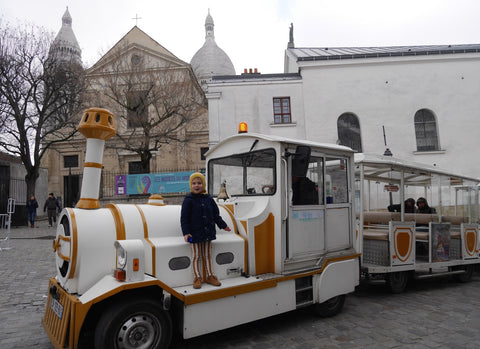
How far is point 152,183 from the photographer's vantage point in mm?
18406

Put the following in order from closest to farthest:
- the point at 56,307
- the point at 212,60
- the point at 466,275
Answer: the point at 56,307, the point at 466,275, the point at 212,60

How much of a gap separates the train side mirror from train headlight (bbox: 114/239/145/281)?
2.00 meters

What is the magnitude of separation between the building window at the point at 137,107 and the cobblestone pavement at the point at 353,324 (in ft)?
Result: 43.2

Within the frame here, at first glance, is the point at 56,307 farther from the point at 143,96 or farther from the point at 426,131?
the point at 426,131

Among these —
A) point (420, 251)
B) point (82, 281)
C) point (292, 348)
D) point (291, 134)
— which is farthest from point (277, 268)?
point (291, 134)

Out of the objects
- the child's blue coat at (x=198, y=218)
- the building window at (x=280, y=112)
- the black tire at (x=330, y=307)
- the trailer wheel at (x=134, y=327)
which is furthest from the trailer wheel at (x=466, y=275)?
the building window at (x=280, y=112)

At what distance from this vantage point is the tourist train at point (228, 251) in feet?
10.8

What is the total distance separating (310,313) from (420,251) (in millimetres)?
3936

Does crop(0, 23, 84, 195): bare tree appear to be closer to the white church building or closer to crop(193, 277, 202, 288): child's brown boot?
the white church building

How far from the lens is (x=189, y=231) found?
148 inches

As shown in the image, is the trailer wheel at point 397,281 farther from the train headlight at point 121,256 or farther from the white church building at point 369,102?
the white church building at point 369,102

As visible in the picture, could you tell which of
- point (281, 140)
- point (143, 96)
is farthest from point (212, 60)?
point (281, 140)

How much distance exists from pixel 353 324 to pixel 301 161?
7.98 feet

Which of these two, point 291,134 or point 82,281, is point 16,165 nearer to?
point 291,134
